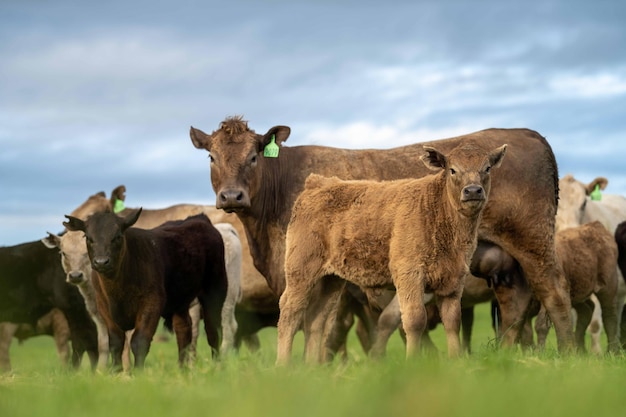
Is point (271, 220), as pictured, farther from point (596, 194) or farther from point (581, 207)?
point (596, 194)

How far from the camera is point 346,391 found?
15.0ft

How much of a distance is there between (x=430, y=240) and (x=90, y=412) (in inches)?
146

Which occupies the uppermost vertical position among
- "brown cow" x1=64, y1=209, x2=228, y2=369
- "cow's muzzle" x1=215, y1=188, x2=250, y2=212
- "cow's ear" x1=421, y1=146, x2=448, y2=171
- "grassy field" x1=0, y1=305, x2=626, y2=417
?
"cow's ear" x1=421, y1=146, x2=448, y2=171

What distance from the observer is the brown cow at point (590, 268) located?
Result: 11438 millimetres

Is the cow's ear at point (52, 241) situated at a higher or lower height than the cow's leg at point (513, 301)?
higher

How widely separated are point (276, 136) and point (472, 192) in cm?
364

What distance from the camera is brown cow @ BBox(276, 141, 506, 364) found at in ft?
24.0

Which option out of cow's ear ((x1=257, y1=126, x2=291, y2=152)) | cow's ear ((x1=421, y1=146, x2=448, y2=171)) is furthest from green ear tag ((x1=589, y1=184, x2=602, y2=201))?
cow's ear ((x1=421, y1=146, x2=448, y2=171))

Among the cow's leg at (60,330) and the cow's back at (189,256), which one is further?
the cow's leg at (60,330)

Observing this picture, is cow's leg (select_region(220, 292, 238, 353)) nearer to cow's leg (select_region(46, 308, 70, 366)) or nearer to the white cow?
cow's leg (select_region(46, 308, 70, 366))

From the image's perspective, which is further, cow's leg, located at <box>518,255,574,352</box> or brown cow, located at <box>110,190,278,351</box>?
brown cow, located at <box>110,190,278,351</box>

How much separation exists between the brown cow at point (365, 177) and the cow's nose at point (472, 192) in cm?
303

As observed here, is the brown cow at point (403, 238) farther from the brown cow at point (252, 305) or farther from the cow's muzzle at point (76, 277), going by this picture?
the brown cow at point (252, 305)

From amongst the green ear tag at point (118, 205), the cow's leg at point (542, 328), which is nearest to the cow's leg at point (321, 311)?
the cow's leg at point (542, 328)
